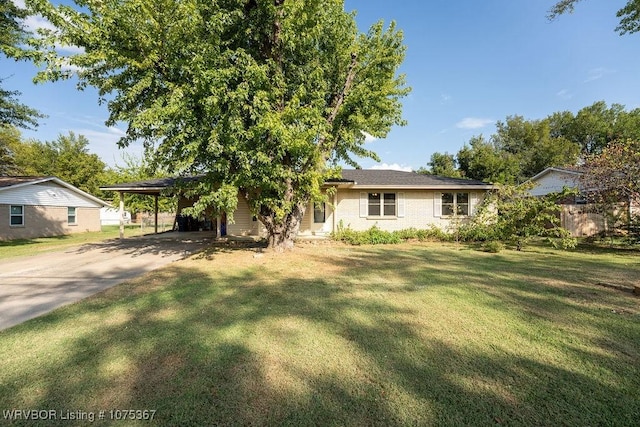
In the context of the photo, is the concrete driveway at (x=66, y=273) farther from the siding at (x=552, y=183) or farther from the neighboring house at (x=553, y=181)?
the siding at (x=552, y=183)

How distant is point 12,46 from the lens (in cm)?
1145

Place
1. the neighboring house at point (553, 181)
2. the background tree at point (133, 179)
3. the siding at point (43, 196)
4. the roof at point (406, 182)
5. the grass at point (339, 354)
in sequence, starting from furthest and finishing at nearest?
the background tree at point (133, 179) < the neighboring house at point (553, 181) < the siding at point (43, 196) < the roof at point (406, 182) < the grass at point (339, 354)

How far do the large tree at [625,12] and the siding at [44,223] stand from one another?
3019cm

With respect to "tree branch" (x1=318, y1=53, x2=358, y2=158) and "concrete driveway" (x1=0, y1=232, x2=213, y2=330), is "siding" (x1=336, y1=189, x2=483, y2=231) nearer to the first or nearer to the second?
"tree branch" (x1=318, y1=53, x2=358, y2=158)

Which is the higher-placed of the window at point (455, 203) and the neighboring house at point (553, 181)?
the neighboring house at point (553, 181)

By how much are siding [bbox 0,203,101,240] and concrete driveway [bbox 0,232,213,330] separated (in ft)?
30.7

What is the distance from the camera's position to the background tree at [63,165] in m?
35.6

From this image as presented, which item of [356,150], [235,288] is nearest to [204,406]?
[235,288]

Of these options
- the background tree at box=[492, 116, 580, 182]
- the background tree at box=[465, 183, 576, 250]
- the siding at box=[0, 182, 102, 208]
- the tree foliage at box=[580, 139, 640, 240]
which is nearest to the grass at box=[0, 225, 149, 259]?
the siding at box=[0, 182, 102, 208]

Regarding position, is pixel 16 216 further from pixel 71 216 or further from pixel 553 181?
pixel 553 181

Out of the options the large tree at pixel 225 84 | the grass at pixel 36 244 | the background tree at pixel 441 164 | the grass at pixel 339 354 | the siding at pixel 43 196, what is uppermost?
the background tree at pixel 441 164

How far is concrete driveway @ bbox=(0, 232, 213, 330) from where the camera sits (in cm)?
515

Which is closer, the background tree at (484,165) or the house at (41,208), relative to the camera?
the house at (41,208)

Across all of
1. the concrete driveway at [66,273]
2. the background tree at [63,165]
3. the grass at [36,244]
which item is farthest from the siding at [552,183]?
the background tree at [63,165]
